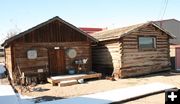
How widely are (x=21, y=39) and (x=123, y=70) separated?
752 centimetres

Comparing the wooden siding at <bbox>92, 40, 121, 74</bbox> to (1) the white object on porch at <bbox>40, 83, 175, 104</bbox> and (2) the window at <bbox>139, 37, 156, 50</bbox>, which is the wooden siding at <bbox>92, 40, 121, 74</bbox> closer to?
(2) the window at <bbox>139, 37, 156, 50</bbox>

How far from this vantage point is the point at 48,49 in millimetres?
17422

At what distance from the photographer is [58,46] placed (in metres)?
17.8

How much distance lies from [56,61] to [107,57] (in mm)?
4292

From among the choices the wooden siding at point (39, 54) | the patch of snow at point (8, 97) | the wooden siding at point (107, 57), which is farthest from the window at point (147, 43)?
the patch of snow at point (8, 97)

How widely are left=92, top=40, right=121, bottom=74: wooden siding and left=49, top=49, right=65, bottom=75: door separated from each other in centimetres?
375

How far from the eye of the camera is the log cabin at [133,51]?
18422 millimetres

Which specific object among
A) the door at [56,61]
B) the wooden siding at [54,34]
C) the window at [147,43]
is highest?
the wooden siding at [54,34]

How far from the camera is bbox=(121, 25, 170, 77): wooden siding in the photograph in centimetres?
1853

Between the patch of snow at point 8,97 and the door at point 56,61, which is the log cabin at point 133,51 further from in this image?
the patch of snow at point 8,97

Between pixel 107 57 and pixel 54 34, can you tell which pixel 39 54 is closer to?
pixel 54 34

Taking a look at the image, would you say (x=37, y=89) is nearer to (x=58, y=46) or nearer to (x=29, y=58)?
(x=29, y=58)

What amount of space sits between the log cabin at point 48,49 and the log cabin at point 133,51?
1.69 metres

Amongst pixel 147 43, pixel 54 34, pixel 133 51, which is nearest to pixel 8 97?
pixel 54 34
